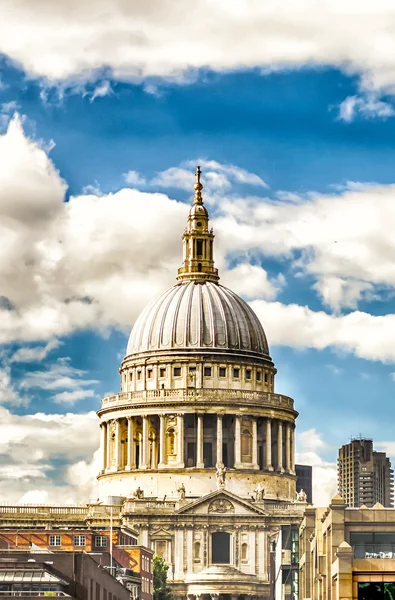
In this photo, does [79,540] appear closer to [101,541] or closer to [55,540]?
[55,540]

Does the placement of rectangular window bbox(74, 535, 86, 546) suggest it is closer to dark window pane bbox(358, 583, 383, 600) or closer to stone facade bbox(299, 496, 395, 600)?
stone facade bbox(299, 496, 395, 600)

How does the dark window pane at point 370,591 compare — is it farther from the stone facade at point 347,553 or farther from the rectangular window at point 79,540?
the rectangular window at point 79,540

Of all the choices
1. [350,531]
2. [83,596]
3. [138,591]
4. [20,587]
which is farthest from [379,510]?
[138,591]

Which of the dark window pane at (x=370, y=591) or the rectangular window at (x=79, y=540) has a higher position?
the rectangular window at (x=79, y=540)

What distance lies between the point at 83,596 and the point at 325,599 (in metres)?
33.3

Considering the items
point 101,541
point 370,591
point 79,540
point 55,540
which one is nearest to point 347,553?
point 370,591

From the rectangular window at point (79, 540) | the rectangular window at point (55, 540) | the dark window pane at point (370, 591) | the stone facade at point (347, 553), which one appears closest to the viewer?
the dark window pane at point (370, 591)

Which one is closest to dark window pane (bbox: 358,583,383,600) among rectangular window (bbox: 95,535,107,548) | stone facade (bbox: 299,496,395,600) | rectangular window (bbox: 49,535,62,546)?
stone facade (bbox: 299,496,395,600)

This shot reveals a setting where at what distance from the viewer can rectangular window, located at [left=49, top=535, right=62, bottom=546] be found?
186312mm

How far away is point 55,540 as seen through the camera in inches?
7387

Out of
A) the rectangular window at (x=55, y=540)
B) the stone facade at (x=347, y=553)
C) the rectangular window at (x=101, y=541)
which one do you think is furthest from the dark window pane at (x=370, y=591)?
the rectangular window at (x=101, y=541)

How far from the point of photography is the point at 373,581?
113625mm

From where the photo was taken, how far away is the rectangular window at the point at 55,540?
611 feet

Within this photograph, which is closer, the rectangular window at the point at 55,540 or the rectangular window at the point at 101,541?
the rectangular window at the point at 55,540
